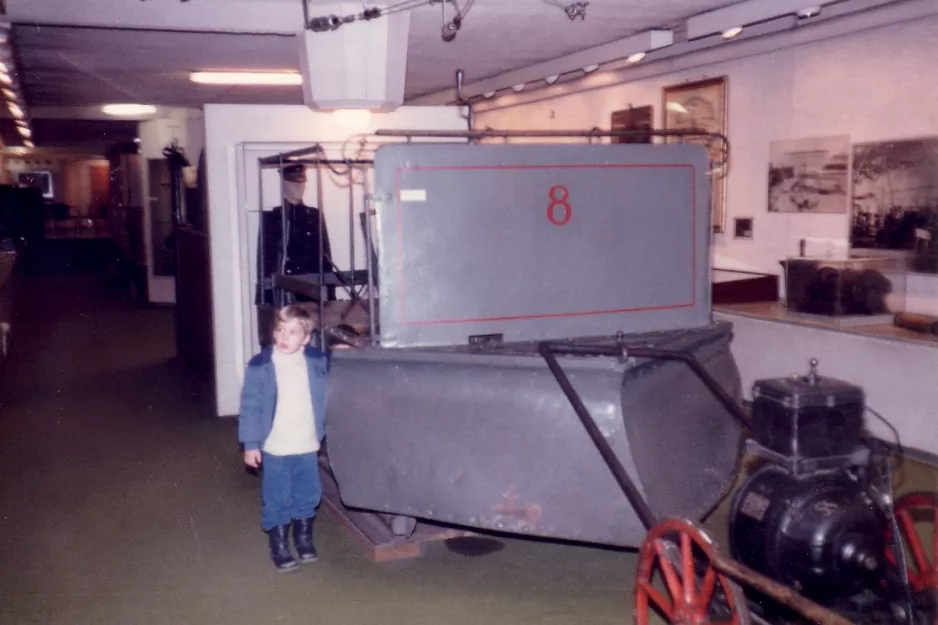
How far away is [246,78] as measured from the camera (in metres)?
12.1

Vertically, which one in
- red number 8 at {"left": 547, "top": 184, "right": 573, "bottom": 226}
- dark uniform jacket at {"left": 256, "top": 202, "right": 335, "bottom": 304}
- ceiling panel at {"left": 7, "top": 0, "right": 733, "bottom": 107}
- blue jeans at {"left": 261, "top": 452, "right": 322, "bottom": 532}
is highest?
ceiling panel at {"left": 7, "top": 0, "right": 733, "bottom": 107}

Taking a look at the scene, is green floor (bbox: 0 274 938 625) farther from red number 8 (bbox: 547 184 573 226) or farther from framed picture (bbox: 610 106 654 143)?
framed picture (bbox: 610 106 654 143)

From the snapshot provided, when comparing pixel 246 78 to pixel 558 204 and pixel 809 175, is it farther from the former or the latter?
pixel 558 204

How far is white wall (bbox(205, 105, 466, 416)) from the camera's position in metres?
7.88

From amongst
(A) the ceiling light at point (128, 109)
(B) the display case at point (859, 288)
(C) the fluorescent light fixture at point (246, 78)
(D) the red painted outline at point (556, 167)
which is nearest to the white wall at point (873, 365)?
(B) the display case at point (859, 288)

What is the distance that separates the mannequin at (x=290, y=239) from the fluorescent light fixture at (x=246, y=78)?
16.0ft

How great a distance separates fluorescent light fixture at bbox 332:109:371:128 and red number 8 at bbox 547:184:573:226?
3899mm

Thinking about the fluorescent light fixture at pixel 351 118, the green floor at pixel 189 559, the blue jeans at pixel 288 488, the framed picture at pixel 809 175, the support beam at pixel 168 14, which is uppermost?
the support beam at pixel 168 14

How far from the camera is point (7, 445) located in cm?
750

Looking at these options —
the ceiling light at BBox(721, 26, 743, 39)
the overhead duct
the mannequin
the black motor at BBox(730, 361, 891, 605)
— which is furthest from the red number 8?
the ceiling light at BBox(721, 26, 743, 39)

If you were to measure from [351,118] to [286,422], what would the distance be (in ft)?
13.1

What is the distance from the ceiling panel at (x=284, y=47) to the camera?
776cm

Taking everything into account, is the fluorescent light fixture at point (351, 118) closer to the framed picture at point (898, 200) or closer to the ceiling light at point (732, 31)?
the ceiling light at point (732, 31)

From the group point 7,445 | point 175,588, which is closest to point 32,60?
point 7,445
